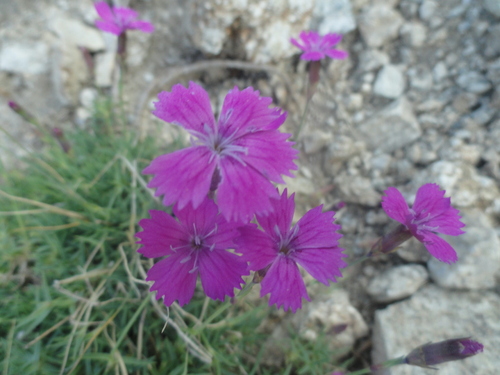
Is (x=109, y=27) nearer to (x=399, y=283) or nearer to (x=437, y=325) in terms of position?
(x=399, y=283)

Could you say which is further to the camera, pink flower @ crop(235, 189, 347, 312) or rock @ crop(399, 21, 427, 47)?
rock @ crop(399, 21, 427, 47)

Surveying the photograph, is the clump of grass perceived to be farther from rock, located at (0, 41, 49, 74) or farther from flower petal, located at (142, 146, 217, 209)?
rock, located at (0, 41, 49, 74)

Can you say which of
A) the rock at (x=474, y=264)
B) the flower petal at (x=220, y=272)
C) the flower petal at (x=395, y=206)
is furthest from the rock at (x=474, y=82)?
the flower petal at (x=220, y=272)

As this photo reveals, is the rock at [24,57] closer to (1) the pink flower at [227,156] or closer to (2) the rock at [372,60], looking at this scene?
(1) the pink flower at [227,156]

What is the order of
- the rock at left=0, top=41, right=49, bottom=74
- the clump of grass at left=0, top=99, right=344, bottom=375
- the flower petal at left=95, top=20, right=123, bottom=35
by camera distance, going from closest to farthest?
the clump of grass at left=0, top=99, right=344, bottom=375, the flower petal at left=95, top=20, right=123, bottom=35, the rock at left=0, top=41, right=49, bottom=74

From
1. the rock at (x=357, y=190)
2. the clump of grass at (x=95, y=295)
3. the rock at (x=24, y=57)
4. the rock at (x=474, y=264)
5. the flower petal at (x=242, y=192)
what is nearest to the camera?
the flower petal at (x=242, y=192)

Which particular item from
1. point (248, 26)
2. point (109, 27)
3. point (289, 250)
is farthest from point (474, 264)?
point (109, 27)

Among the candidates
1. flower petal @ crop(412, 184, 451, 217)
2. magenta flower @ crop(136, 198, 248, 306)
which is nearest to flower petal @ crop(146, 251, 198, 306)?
magenta flower @ crop(136, 198, 248, 306)

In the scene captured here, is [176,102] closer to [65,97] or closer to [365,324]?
[365,324]

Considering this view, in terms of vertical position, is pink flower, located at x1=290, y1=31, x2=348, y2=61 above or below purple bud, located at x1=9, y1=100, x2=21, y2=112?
above
